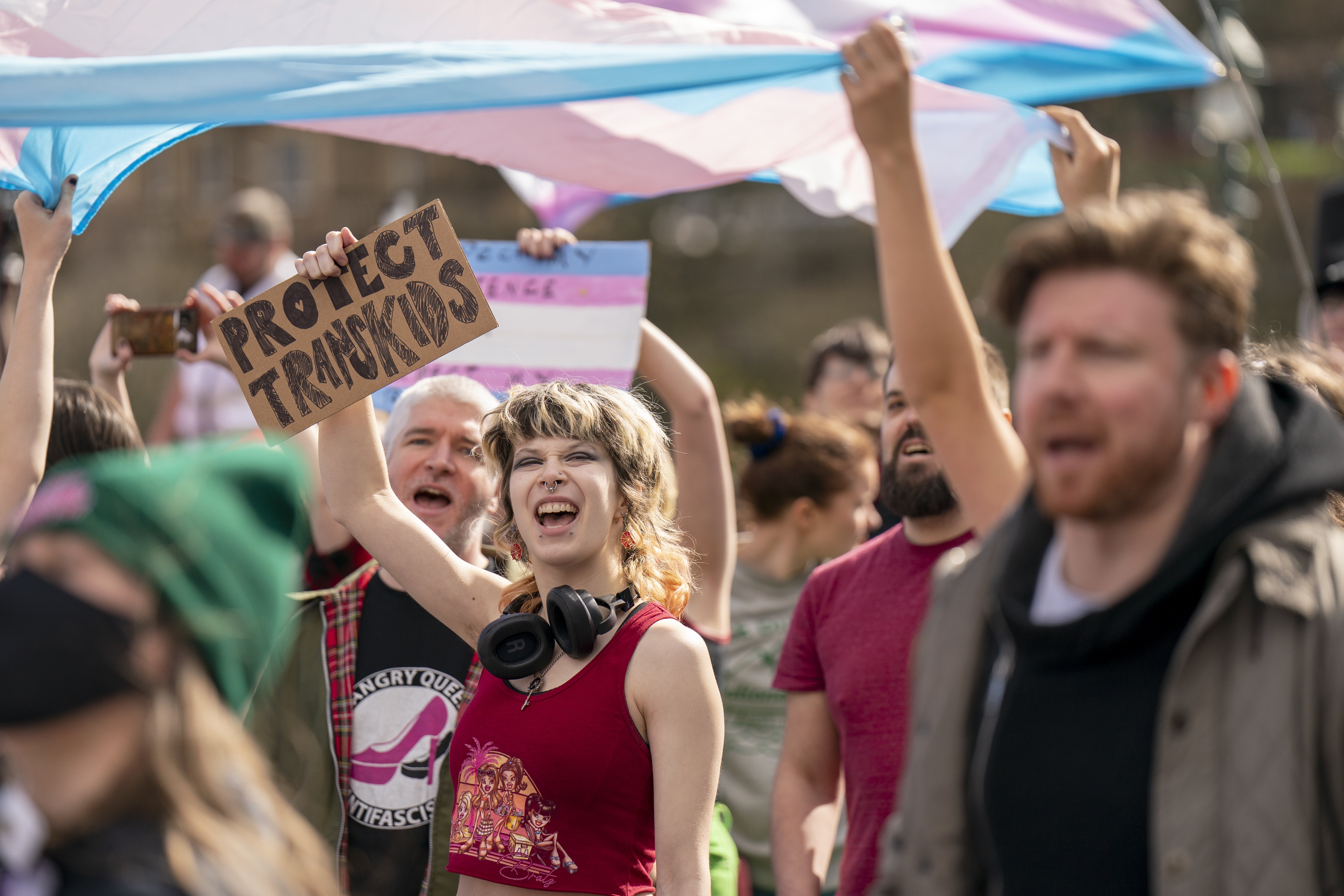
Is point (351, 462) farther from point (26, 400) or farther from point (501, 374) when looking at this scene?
point (501, 374)

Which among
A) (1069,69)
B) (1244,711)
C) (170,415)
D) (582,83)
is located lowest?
(170,415)

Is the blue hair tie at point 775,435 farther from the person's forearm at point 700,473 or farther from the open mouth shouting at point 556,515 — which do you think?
the open mouth shouting at point 556,515

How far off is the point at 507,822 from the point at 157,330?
201 cm

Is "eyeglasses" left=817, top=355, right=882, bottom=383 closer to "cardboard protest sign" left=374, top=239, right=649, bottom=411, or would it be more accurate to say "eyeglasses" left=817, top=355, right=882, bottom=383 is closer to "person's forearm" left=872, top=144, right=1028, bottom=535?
"cardboard protest sign" left=374, top=239, right=649, bottom=411

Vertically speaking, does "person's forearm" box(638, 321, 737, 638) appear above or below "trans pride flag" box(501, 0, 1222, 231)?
below

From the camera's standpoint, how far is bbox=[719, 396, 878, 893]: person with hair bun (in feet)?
14.8

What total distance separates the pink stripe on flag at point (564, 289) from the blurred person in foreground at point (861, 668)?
2.99 ft

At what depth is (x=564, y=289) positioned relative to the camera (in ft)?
13.0

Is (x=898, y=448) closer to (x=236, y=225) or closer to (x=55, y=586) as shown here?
(x=55, y=586)

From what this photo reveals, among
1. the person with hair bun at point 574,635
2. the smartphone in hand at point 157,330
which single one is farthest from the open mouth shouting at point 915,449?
the smartphone in hand at point 157,330

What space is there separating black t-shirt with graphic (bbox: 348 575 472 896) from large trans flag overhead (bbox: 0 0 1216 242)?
4.02 feet

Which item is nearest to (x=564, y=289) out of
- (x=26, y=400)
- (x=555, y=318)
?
(x=555, y=318)

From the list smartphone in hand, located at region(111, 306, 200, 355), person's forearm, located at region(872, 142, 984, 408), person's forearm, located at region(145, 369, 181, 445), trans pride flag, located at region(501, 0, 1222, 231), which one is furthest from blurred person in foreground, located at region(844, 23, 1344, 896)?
person's forearm, located at region(145, 369, 181, 445)

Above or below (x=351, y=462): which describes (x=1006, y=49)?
above
